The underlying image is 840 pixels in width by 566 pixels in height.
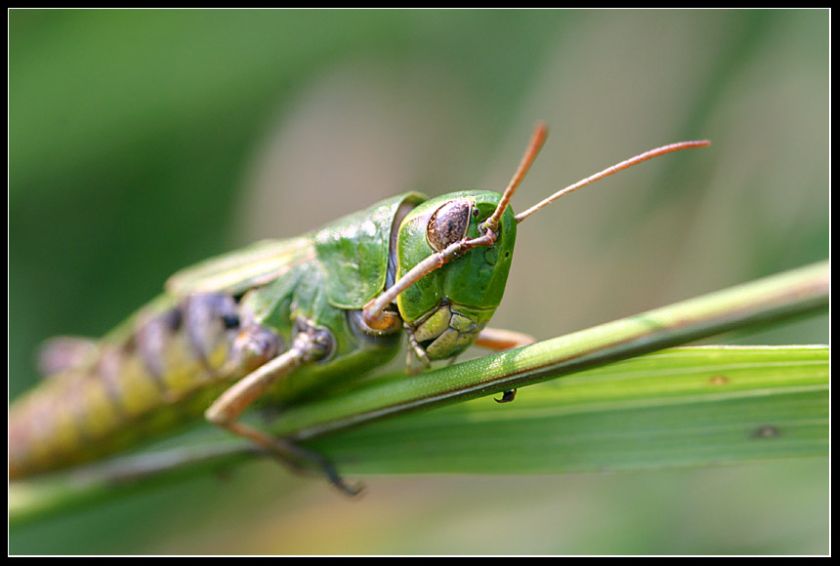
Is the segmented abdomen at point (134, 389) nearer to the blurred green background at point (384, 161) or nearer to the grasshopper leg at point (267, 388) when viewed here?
the grasshopper leg at point (267, 388)

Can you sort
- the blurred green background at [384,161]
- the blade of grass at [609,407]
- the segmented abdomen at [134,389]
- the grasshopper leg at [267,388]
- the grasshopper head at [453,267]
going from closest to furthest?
1. the blade of grass at [609,407]
2. the grasshopper head at [453,267]
3. the grasshopper leg at [267,388]
4. the segmented abdomen at [134,389]
5. the blurred green background at [384,161]

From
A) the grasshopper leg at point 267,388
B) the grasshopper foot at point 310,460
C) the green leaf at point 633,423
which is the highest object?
the grasshopper leg at point 267,388

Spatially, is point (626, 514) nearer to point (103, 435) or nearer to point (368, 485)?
point (368, 485)

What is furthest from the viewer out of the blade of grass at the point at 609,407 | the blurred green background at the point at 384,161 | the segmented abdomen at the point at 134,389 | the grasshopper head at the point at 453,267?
the blurred green background at the point at 384,161

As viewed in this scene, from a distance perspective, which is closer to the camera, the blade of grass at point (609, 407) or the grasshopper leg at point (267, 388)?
the blade of grass at point (609, 407)

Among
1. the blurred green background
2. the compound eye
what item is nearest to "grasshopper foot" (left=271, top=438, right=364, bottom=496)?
the compound eye

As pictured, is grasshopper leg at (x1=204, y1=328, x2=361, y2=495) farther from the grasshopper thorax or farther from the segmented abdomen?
the grasshopper thorax

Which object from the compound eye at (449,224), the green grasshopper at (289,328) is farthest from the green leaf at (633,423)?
the compound eye at (449,224)
